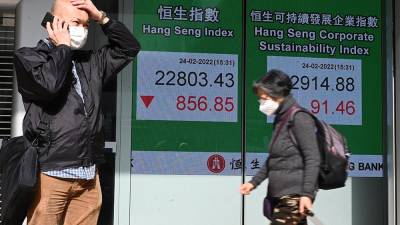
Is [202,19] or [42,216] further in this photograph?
[202,19]

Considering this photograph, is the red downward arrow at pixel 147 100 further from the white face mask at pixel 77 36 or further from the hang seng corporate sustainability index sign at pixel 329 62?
the white face mask at pixel 77 36

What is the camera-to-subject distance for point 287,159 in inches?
142

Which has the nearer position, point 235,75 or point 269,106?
point 269,106

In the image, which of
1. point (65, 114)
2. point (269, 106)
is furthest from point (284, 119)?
point (65, 114)

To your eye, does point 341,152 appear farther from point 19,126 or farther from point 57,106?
point 19,126

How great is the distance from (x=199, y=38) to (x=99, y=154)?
2.61m

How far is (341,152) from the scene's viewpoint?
357 centimetres

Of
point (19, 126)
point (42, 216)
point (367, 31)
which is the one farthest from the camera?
point (367, 31)

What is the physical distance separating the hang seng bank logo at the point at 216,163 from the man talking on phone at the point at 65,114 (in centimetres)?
234

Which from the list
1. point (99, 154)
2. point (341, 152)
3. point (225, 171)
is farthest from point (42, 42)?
point (225, 171)

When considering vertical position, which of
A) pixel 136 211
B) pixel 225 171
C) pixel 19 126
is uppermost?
pixel 19 126

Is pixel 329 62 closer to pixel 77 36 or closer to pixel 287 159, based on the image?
pixel 287 159

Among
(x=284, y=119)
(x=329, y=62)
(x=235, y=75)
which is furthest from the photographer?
(x=329, y=62)

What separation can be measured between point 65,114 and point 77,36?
0.45 meters
